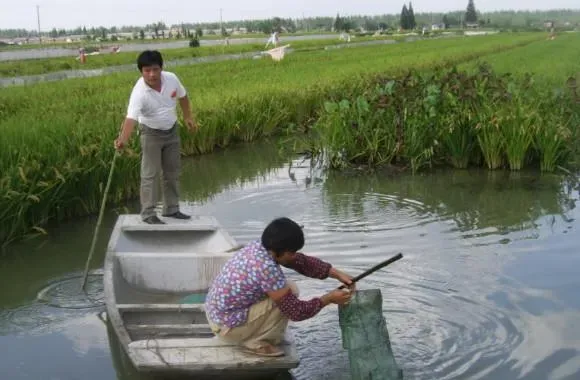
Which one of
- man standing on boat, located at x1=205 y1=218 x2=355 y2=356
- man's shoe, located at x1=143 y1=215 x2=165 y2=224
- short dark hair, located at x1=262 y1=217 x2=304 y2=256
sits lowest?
man's shoe, located at x1=143 y1=215 x2=165 y2=224

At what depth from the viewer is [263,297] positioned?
3691mm

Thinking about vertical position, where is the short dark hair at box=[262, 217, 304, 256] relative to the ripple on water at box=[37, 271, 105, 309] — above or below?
above

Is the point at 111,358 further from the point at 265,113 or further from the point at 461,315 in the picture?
the point at 265,113

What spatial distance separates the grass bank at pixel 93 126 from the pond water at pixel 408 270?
32cm

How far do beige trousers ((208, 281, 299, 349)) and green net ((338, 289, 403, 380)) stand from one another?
0.32 m

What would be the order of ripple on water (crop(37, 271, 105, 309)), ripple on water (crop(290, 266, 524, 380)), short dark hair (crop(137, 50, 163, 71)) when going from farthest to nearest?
short dark hair (crop(137, 50, 163, 71)) → ripple on water (crop(37, 271, 105, 309)) → ripple on water (crop(290, 266, 524, 380))

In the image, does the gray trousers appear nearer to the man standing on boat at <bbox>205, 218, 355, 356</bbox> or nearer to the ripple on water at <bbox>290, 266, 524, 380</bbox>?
the ripple on water at <bbox>290, 266, 524, 380</bbox>

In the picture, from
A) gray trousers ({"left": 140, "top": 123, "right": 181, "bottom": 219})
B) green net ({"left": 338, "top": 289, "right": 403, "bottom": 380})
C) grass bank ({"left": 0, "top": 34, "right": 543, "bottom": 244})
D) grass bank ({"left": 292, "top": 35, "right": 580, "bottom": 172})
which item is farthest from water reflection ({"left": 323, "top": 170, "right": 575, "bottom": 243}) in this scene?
green net ({"left": 338, "top": 289, "right": 403, "bottom": 380})

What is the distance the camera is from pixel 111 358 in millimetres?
4488

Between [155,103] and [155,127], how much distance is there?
201 millimetres

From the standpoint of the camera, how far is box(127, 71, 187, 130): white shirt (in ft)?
19.6

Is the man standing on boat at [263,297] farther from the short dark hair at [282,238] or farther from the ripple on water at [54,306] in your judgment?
the ripple on water at [54,306]

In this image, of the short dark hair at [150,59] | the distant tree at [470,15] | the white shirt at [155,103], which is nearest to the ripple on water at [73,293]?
the white shirt at [155,103]

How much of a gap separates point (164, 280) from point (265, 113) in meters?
7.15
